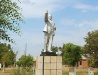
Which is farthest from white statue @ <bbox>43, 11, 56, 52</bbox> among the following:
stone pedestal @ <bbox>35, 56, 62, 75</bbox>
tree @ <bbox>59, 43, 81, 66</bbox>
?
tree @ <bbox>59, 43, 81, 66</bbox>

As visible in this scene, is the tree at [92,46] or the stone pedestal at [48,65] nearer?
the stone pedestal at [48,65]

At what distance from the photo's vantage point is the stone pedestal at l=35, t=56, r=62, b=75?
1706 centimetres

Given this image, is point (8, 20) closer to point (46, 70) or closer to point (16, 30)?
point (16, 30)

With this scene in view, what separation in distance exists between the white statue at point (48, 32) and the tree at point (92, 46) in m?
39.7

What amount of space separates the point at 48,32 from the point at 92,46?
4070 centimetres

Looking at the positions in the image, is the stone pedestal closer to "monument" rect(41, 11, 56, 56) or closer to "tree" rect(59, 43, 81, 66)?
"monument" rect(41, 11, 56, 56)

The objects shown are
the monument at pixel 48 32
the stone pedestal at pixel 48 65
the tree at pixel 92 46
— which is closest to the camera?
the stone pedestal at pixel 48 65

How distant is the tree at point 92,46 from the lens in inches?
2248

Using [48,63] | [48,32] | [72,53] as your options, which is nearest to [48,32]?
[48,32]

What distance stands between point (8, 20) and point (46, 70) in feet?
12.3

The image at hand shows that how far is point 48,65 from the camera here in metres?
17.1

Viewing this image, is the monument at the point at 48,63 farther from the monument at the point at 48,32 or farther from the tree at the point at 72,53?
the tree at the point at 72,53

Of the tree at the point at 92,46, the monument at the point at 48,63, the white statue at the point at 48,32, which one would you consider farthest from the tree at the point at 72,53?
the monument at the point at 48,63

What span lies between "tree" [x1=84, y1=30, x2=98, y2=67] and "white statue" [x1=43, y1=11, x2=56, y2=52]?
3967cm
